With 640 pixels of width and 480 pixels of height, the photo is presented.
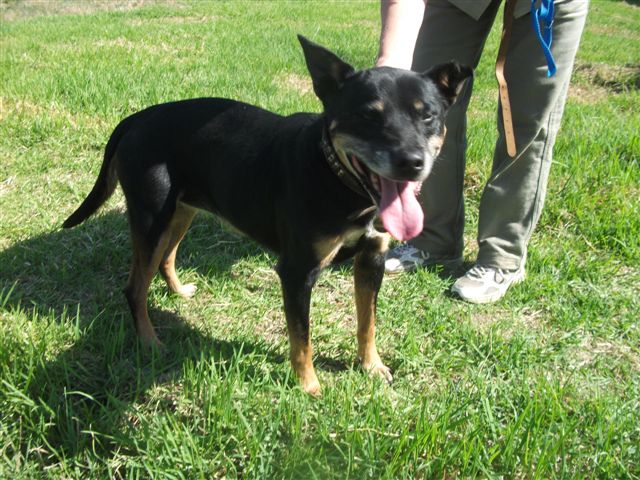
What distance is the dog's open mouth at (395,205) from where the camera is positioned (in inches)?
84.8

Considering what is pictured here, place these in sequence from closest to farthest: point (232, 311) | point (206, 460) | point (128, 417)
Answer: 1. point (206, 460)
2. point (128, 417)
3. point (232, 311)

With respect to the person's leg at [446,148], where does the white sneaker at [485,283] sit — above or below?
below

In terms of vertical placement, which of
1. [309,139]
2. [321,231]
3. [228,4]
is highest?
[309,139]

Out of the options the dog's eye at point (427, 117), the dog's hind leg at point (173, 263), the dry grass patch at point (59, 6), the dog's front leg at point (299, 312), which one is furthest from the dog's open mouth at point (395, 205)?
the dry grass patch at point (59, 6)

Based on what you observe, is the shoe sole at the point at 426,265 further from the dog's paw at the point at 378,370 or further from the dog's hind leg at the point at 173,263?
the dog's hind leg at the point at 173,263

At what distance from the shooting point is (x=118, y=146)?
9.50 ft

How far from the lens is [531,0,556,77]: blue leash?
2.70 m

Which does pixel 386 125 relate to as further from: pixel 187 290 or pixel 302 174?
pixel 187 290

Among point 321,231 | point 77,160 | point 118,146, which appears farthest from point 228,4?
point 321,231

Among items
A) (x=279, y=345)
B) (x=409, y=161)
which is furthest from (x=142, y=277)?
(x=409, y=161)

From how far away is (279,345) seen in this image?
287cm

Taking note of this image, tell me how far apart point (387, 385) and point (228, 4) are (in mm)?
13650

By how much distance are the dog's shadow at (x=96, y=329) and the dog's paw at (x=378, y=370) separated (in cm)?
43

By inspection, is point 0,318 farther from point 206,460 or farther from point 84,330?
point 206,460
